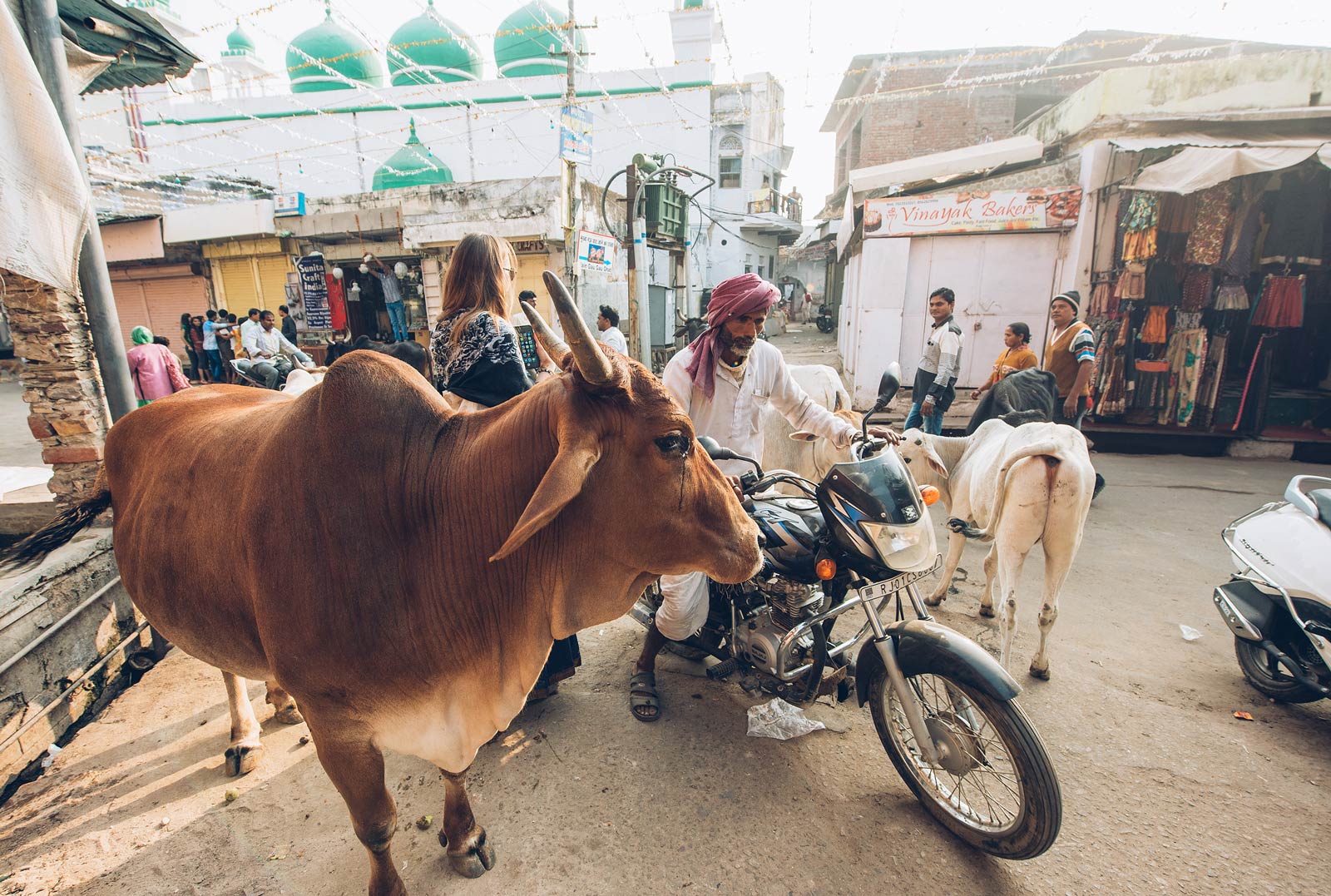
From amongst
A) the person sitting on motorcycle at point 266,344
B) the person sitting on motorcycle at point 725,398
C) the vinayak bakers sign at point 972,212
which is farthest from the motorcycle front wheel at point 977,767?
the vinayak bakers sign at point 972,212

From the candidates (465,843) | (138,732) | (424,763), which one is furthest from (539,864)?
(138,732)

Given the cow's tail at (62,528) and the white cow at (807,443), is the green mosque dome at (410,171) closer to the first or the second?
the white cow at (807,443)

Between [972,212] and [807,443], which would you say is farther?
[972,212]

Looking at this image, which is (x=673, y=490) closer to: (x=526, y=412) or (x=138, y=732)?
(x=526, y=412)

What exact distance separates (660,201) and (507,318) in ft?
38.4

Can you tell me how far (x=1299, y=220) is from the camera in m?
8.19

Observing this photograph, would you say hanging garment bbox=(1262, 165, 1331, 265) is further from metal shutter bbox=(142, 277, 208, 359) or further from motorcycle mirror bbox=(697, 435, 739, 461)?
metal shutter bbox=(142, 277, 208, 359)

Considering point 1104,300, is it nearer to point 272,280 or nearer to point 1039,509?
point 1039,509

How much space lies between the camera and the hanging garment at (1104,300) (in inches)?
335

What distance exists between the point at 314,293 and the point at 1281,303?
58.8 feet

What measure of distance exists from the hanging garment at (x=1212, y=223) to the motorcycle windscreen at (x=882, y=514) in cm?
878

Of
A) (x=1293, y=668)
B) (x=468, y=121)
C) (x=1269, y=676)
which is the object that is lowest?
(x=1269, y=676)

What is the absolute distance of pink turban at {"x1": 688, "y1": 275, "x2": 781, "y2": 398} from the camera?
8.94ft

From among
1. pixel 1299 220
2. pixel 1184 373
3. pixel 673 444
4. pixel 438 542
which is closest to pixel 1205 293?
pixel 1184 373
